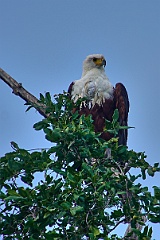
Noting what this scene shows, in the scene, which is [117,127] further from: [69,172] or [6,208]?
[6,208]

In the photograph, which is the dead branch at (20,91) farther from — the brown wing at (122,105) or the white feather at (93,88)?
the brown wing at (122,105)

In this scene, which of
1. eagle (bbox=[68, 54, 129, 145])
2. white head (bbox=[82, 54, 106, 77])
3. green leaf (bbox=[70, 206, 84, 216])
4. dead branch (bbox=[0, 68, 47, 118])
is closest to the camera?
green leaf (bbox=[70, 206, 84, 216])

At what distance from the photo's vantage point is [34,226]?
14.3 feet

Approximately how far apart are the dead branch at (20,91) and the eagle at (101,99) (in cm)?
140

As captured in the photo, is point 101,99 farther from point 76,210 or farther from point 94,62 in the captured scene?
point 76,210

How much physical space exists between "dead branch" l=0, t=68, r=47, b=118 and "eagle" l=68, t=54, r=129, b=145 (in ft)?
4.60

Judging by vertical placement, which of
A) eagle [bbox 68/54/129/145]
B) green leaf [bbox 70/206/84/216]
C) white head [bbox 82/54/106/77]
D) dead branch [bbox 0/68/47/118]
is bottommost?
green leaf [bbox 70/206/84/216]

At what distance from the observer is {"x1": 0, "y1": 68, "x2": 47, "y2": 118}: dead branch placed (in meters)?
5.76

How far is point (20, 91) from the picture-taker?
6039 mm

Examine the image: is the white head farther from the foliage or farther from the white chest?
the foliage

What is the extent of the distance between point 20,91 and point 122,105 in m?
1.87

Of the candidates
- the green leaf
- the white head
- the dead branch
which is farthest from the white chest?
the green leaf

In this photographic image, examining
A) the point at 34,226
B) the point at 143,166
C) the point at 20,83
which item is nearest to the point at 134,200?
the point at 143,166

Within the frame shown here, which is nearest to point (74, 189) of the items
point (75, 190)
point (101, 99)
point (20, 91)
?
point (75, 190)
